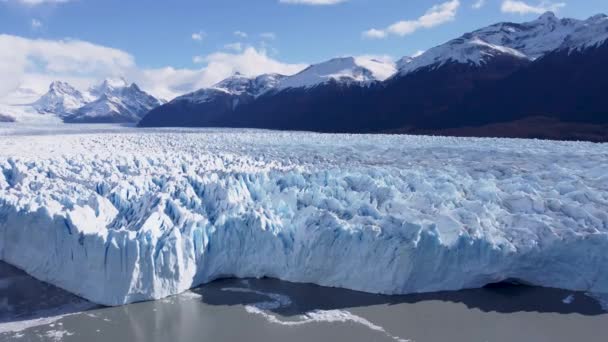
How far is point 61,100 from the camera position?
345 feet

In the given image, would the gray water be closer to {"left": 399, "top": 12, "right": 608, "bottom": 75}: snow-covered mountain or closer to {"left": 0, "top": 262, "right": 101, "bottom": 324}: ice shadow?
{"left": 0, "top": 262, "right": 101, "bottom": 324}: ice shadow

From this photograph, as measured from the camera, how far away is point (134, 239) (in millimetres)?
6473

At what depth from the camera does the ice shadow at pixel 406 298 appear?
616cm

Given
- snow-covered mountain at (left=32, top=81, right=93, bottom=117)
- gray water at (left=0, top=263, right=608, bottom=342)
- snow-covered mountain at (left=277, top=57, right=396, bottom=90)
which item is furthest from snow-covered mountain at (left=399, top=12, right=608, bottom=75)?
snow-covered mountain at (left=32, top=81, right=93, bottom=117)

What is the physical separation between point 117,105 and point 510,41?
6793 centimetres

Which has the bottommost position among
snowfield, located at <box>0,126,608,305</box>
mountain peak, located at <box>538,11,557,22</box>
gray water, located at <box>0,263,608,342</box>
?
gray water, located at <box>0,263,608,342</box>

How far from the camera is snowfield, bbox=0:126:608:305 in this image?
21.7 feet

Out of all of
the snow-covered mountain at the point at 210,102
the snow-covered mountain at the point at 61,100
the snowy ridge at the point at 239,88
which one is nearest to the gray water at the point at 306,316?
the snow-covered mountain at the point at 210,102

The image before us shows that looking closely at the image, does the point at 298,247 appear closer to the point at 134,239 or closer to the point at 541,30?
the point at 134,239

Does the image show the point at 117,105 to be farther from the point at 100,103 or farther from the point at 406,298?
the point at 406,298

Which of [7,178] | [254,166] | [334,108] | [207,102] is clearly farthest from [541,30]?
[7,178]

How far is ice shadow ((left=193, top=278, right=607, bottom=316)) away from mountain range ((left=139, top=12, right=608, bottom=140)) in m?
19.0

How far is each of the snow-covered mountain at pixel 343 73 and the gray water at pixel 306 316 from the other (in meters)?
44.2

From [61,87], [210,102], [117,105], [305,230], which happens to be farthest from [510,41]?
[61,87]
